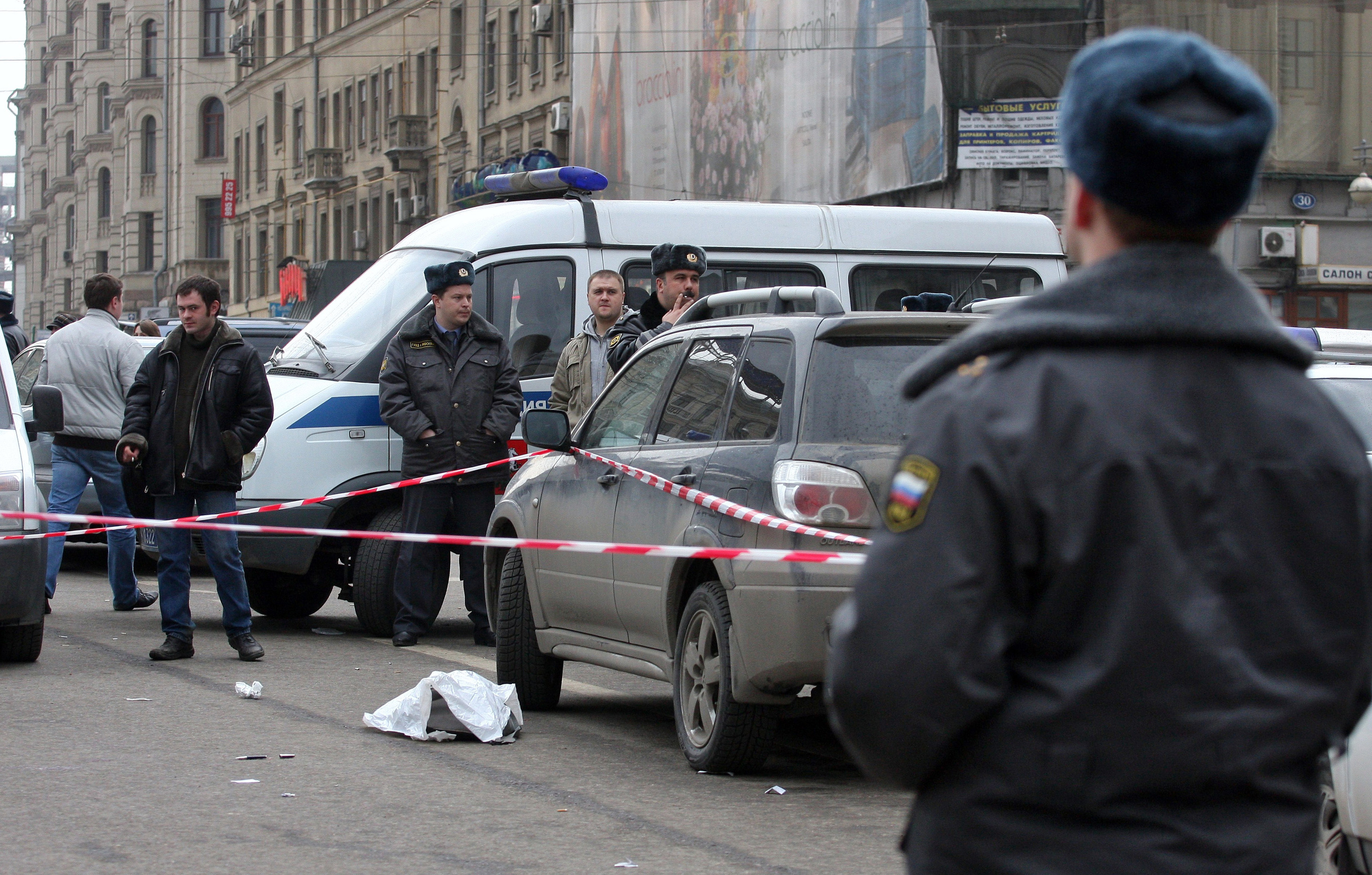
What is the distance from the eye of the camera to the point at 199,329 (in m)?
9.48

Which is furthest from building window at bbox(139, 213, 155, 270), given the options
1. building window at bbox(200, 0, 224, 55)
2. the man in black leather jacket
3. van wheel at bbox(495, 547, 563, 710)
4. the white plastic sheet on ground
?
the white plastic sheet on ground

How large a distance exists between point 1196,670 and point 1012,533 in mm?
234

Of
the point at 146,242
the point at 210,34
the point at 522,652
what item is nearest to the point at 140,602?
the point at 522,652

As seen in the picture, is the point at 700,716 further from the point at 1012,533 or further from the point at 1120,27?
the point at 1120,27

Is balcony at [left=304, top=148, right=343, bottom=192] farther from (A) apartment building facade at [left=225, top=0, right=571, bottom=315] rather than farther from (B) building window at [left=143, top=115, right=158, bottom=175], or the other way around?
(B) building window at [left=143, top=115, right=158, bottom=175]

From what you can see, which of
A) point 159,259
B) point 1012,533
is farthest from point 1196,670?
point 159,259

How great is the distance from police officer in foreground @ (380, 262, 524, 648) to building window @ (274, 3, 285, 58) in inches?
2179

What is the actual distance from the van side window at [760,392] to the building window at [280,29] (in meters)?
59.3

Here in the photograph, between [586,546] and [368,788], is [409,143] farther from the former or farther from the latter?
[368,788]

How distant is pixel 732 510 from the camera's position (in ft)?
20.4

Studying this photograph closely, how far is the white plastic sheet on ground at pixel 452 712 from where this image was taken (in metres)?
7.25

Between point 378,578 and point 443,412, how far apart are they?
113 centimetres

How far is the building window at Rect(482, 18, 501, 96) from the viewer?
156 feet

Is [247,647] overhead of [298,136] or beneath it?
beneath
